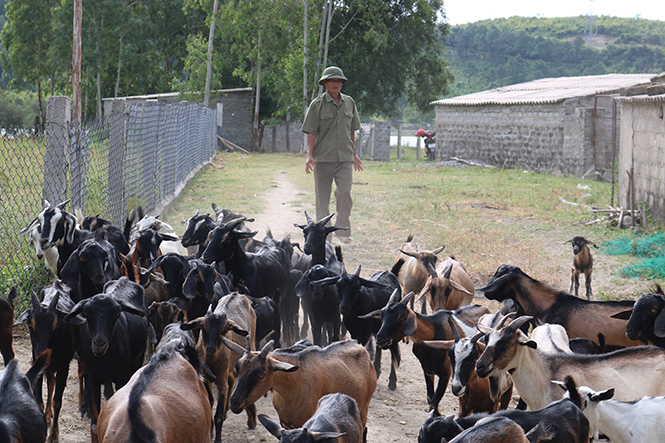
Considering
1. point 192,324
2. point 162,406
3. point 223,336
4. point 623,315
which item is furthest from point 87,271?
point 623,315

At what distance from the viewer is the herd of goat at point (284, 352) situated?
3.38 metres

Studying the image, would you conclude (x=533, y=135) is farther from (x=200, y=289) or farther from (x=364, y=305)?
(x=200, y=289)

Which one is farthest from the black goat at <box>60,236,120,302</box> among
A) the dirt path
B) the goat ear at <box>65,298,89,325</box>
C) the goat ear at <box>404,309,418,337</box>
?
the goat ear at <box>404,309,418,337</box>

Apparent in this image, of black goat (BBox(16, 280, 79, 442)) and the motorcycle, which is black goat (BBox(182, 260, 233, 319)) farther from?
the motorcycle

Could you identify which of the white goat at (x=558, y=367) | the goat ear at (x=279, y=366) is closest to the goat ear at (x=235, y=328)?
the goat ear at (x=279, y=366)

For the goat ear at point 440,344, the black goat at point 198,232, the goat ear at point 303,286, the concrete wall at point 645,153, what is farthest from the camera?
the concrete wall at point 645,153

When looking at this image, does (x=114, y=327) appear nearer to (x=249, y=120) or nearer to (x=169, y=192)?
(x=169, y=192)

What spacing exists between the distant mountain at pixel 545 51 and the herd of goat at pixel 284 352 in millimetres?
52399

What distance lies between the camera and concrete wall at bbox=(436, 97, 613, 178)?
19812 millimetres

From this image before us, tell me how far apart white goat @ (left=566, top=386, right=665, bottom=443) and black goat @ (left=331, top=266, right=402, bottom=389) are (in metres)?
1.68

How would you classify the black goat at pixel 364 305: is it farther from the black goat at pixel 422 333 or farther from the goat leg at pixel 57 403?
the goat leg at pixel 57 403

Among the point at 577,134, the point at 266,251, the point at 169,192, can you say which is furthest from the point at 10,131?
the point at 577,134

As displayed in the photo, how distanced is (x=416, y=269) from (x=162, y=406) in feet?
13.2

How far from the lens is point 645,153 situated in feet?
38.6
